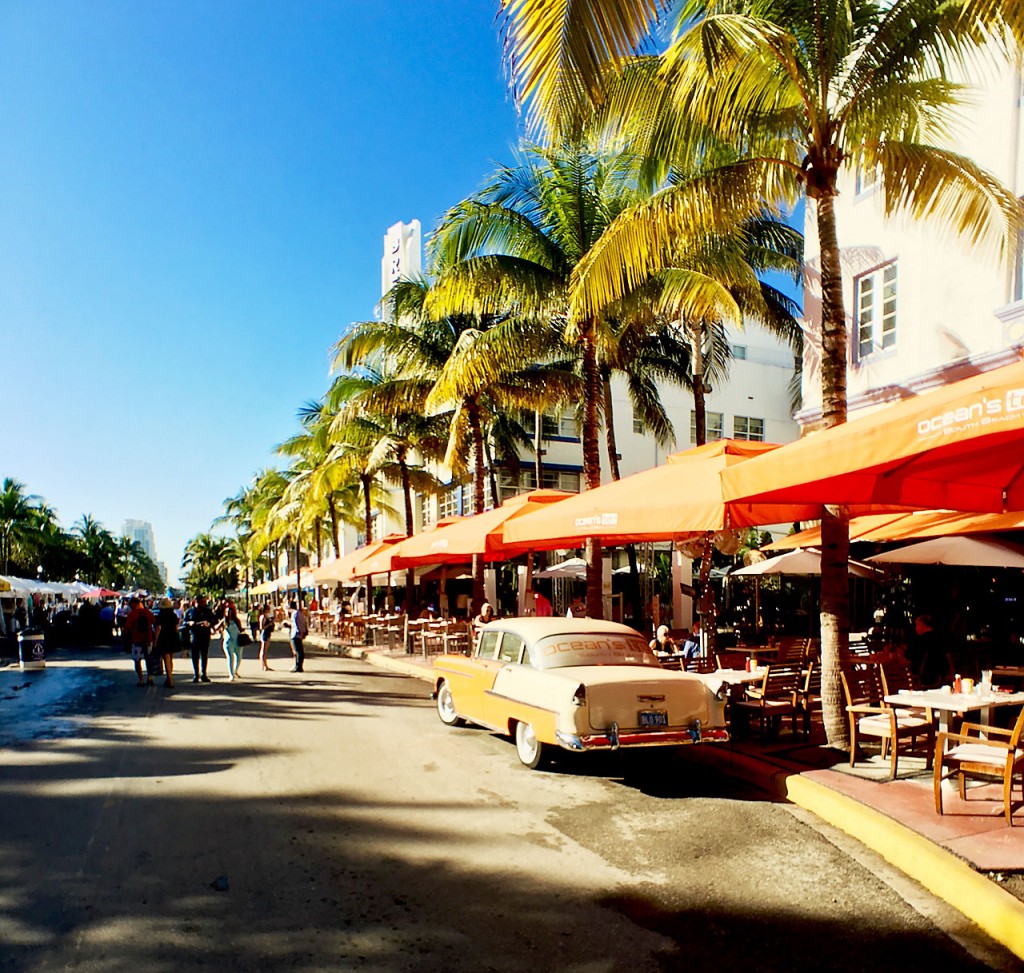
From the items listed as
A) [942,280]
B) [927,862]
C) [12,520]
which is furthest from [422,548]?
[12,520]

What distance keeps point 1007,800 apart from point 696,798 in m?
2.61

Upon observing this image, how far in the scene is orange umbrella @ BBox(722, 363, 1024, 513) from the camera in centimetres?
554

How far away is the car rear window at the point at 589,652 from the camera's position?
934cm

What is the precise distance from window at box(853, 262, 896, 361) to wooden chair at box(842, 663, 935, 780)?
34.0ft

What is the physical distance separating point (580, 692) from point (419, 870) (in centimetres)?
264

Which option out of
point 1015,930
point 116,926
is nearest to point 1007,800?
point 1015,930

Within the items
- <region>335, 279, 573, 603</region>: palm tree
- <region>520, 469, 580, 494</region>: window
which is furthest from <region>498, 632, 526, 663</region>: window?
<region>520, 469, 580, 494</region>: window

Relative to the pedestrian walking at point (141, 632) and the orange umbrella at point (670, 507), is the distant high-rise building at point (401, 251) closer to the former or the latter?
the pedestrian walking at point (141, 632)

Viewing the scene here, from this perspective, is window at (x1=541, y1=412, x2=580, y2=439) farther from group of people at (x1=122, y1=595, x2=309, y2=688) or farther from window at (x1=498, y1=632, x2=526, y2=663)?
window at (x1=498, y1=632, x2=526, y2=663)

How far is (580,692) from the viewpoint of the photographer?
8.21 m

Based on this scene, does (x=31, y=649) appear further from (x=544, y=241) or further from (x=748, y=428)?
(x=748, y=428)

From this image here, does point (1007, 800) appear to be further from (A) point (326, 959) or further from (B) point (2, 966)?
(B) point (2, 966)

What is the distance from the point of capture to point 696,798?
314 inches

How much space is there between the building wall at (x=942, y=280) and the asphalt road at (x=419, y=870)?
33.6ft
